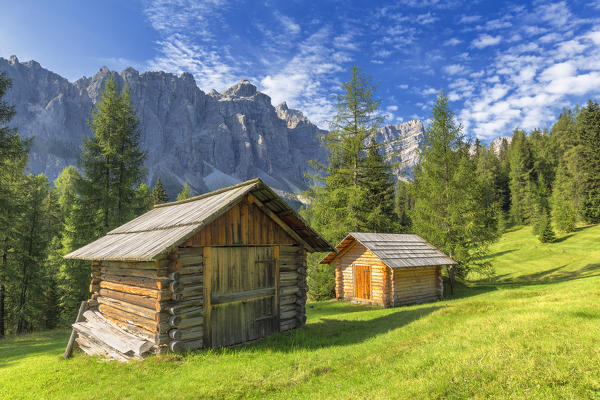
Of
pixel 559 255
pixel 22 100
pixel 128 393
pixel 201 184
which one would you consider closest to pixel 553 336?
pixel 128 393

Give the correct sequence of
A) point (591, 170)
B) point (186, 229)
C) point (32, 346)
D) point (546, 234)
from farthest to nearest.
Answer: point (591, 170) < point (546, 234) < point (32, 346) < point (186, 229)

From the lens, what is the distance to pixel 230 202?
10.3 meters

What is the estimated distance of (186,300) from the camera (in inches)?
388

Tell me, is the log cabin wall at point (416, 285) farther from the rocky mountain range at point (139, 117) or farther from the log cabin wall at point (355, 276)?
the rocky mountain range at point (139, 117)

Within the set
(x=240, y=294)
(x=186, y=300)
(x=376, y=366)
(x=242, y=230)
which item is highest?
(x=242, y=230)

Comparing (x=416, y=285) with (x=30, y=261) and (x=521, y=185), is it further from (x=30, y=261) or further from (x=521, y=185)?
(x=521, y=185)

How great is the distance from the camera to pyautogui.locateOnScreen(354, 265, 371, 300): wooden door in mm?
23172

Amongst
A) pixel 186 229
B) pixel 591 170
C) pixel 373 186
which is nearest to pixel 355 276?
pixel 373 186

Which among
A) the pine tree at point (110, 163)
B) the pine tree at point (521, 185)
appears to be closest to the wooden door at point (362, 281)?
the pine tree at point (110, 163)

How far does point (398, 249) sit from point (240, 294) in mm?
15370

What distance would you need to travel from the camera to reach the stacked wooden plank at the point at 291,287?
1258 centimetres

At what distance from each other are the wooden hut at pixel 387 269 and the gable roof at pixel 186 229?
1008 cm

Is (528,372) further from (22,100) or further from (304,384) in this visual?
(22,100)

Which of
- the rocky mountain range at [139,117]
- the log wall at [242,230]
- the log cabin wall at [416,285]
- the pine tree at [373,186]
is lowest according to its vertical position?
the log cabin wall at [416,285]
